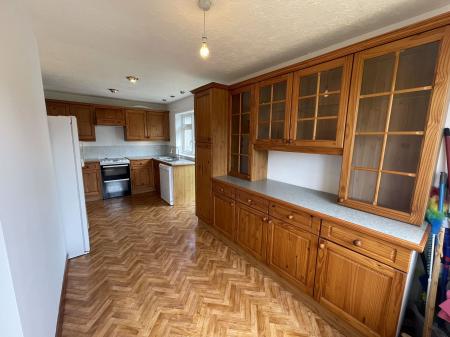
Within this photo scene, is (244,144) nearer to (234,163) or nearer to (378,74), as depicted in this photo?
(234,163)

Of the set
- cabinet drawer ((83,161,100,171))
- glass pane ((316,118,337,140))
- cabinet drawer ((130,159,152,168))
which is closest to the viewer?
glass pane ((316,118,337,140))

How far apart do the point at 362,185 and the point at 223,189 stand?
63.1 inches

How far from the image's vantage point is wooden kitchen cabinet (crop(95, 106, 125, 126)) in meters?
4.57

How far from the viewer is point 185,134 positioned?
17.2 feet

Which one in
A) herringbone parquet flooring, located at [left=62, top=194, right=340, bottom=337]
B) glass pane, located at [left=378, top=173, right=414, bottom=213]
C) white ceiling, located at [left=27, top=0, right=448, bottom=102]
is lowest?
herringbone parquet flooring, located at [left=62, top=194, right=340, bottom=337]

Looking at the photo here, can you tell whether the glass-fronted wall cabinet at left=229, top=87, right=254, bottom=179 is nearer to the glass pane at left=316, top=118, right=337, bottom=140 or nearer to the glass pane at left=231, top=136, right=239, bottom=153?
the glass pane at left=231, top=136, right=239, bottom=153

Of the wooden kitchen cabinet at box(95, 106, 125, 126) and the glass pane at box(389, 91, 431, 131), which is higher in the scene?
the wooden kitchen cabinet at box(95, 106, 125, 126)

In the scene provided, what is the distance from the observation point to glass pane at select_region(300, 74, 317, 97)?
1.90 m

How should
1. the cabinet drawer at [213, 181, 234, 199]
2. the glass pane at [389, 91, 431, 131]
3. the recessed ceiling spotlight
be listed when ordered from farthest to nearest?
the recessed ceiling spotlight → the cabinet drawer at [213, 181, 234, 199] → the glass pane at [389, 91, 431, 131]

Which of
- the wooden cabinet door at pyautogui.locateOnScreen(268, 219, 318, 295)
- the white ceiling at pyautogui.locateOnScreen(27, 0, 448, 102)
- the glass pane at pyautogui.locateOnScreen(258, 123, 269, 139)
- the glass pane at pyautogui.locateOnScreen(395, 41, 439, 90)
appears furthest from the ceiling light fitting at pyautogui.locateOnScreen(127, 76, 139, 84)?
the glass pane at pyautogui.locateOnScreen(395, 41, 439, 90)

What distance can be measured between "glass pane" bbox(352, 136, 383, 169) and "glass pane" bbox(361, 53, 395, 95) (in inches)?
14.5

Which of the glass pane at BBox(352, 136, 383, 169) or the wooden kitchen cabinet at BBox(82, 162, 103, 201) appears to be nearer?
the glass pane at BBox(352, 136, 383, 169)

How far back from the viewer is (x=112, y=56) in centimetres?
233

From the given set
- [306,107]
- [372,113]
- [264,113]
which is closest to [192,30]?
[264,113]
